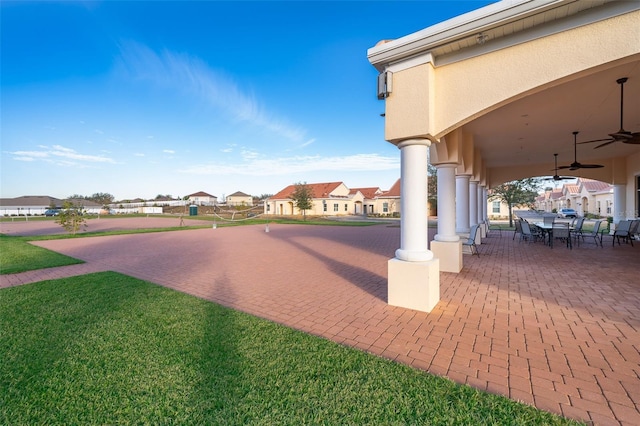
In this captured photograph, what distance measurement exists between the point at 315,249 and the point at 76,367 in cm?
876

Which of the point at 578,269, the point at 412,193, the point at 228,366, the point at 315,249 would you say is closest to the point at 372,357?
the point at 228,366

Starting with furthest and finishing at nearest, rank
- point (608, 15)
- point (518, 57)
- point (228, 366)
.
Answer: point (518, 57) → point (608, 15) → point (228, 366)

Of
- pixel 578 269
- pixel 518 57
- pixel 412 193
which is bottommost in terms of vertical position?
pixel 578 269

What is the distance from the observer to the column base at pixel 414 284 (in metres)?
4.64

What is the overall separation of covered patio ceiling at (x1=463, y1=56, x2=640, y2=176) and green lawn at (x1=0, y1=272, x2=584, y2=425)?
4154mm

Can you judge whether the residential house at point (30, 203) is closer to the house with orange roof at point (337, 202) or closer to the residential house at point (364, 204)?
the house with orange roof at point (337, 202)

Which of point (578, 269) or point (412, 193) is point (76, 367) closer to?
point (412, 193)

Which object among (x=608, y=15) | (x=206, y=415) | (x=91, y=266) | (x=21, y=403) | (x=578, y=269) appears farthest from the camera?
(x=91, y=266)

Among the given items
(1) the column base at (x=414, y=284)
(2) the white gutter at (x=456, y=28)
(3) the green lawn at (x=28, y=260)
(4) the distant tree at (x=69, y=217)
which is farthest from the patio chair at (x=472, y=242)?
A: (4) the distant tree at (x=69, y=217)

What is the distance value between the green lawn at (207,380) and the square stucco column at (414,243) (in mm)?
1804

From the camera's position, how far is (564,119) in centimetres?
728

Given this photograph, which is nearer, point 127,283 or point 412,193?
point 412,193

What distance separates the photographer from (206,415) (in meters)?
2.37

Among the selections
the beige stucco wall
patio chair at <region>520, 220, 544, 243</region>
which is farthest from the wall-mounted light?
patio chair at <region>520, 220, 544, 243</region>
